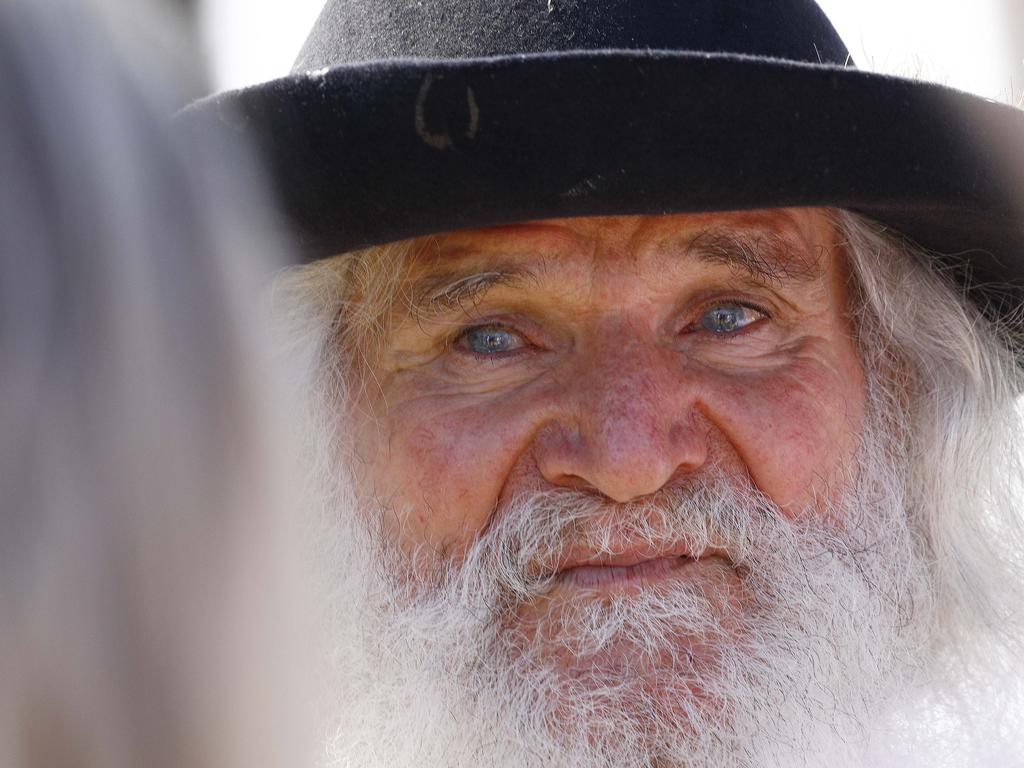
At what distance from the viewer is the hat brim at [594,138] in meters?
1.77

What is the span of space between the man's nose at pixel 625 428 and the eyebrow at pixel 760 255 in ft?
0.69

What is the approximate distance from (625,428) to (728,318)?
16.0 inches

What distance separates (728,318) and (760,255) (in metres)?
0.14

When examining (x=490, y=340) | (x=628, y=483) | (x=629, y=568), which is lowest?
(x=629, y=568)

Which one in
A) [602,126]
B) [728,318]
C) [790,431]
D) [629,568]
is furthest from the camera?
[728,318]

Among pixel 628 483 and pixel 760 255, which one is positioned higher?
pixel 760 255

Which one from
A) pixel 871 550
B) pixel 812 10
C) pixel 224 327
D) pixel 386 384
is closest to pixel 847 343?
pixel 871 550

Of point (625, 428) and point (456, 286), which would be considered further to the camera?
point (456, 286)

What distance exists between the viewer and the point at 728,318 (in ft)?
7.86

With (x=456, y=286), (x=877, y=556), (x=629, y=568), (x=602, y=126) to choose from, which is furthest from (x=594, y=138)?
(x=877, y=556)

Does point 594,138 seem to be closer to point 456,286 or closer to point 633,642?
point 456,286

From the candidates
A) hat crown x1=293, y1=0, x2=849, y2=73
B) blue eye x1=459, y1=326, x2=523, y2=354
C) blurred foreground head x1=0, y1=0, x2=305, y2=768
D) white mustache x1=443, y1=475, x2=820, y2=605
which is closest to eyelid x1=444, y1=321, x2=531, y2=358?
blue eye x1=459, y1=326, x2=523, y2=354

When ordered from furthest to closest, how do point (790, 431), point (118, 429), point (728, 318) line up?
point (728, 318)
point (790, 431)
point (118, 429)

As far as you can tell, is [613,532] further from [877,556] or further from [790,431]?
[877,556]
